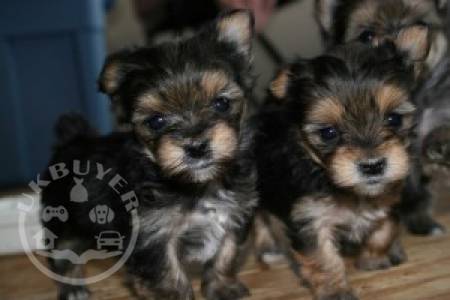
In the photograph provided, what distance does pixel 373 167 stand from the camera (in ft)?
7.10

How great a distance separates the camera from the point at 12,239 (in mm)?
3268

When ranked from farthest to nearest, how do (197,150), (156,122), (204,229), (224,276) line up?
1. (224,276)
2. (204,229)
3. (156,122)
4. (197,150)

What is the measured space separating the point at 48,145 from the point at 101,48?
2.72ft

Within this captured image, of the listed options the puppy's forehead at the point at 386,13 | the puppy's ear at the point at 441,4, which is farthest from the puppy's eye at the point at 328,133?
the puppy's ear at the point at 441,4

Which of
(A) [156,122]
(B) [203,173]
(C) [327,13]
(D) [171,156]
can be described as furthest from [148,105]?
(C) [327,13]

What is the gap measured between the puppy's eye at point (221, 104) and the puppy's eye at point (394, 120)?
24.1 inches

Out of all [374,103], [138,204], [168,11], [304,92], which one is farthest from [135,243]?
[168,11]

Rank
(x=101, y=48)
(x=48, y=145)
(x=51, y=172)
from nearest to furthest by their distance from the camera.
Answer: (x=51, y=172) < (x=101, y=48) < (x=48, y=145)

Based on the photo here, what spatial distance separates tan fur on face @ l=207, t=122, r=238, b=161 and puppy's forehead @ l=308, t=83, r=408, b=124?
0.37 m

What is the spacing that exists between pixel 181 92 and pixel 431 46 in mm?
1328

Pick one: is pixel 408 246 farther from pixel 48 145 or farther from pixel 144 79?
pixel 48 145

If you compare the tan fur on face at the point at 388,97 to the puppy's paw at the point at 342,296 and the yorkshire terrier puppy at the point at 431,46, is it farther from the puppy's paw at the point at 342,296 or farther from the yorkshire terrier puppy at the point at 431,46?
the puppy's paw at the point at 342,296

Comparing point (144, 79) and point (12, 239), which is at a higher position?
point (144, 79)

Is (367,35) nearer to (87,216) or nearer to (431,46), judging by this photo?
(431,46)
